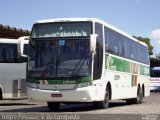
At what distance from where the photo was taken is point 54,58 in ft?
57.1

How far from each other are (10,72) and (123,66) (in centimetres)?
552

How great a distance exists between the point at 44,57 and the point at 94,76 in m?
1.96

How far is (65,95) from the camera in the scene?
56.4 feet

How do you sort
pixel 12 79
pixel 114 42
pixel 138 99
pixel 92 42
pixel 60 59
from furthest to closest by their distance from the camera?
pixel 138 99, pixel 12 79, pixel 114 42, pixel 60 59, pixel 92 42

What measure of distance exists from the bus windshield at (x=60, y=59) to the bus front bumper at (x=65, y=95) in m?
0.57

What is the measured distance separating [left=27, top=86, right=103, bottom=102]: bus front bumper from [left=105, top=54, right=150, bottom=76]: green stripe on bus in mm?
2285

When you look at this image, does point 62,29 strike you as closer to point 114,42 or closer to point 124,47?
point 114,42

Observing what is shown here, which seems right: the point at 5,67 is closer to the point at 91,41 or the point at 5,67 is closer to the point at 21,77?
the point at 21,77

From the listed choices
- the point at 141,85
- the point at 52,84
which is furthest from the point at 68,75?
the point at 141,85

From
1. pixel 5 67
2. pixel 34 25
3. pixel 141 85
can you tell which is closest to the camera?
pixel 34 25

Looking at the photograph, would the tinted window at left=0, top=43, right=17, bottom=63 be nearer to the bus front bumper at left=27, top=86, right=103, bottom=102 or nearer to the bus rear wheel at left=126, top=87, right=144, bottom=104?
the bus front bumper at left=27, top=86, right=103, bottom=102

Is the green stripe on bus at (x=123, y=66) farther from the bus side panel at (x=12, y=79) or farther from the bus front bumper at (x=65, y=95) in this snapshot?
the bus side panel at (x=12, y=79)

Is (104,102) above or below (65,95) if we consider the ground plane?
below

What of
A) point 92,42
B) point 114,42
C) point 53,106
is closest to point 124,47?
point 114,42
